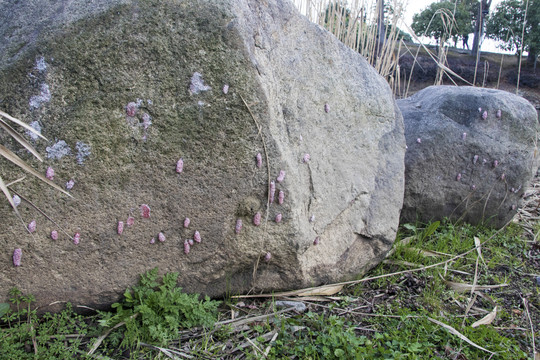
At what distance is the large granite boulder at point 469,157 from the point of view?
10.1 ft

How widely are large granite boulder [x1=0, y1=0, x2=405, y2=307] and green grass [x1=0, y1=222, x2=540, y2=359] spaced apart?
125 mm

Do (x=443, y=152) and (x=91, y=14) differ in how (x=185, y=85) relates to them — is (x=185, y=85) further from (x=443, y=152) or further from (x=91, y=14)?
(x=443, y=152)

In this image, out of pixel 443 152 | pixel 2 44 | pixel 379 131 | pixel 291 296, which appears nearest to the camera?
pixel 2 44

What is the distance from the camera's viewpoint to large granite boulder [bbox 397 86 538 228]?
3.07m

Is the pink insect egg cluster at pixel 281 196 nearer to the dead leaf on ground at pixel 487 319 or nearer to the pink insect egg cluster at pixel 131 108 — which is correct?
the pink insect egg cluster at pixel 131 108

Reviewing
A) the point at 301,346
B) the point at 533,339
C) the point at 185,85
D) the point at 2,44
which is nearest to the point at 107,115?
the point at 185,85

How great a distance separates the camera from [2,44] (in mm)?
1647

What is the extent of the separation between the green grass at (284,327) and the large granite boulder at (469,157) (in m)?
0.89

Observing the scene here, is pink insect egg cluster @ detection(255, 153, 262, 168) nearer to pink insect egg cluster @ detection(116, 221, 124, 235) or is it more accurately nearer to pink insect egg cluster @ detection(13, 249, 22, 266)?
pink insect egg cluster @ detection(116, 221, 124, 235)

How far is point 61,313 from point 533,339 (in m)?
2.23

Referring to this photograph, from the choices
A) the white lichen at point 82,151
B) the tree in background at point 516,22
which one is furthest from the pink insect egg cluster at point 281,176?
the tree in background at point 516,22

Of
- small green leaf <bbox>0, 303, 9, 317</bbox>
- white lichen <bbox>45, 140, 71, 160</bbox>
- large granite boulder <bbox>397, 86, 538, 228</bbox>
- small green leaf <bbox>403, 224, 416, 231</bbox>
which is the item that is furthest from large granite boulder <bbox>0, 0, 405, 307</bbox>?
large granite boulder <bbox>397, 86, 538, 228</bbox>

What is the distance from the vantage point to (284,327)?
1893mm

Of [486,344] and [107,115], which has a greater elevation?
[107,115]
